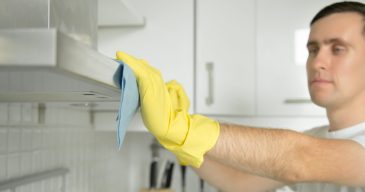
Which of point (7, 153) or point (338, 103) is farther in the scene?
point (338, 103)

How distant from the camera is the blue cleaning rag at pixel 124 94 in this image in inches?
19.3

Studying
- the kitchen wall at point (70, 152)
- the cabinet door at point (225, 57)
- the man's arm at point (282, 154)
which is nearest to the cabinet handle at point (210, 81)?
the cabinet door at point (225, 57)

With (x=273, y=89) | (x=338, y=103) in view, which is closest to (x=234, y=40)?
(x=273, y=89)

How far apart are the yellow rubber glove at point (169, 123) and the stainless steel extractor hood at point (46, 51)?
10 centimetres

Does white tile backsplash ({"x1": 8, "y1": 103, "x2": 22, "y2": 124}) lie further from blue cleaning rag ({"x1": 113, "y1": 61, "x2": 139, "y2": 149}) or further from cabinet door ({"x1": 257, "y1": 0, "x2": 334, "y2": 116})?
cabinet door ({"x1": 257, "y1": 0, "x2": 334, "y2": 116})

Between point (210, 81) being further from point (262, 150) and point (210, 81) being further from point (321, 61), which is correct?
point (262, 150)

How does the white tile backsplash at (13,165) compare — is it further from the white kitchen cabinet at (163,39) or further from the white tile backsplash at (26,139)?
the white kitchen cabinet at (163,39)

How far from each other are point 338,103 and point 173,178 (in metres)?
0.98

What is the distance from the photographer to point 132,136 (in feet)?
5.93

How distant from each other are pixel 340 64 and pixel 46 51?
86 cm

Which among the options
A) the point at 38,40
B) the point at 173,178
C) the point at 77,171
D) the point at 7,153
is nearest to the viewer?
the point at 38,40

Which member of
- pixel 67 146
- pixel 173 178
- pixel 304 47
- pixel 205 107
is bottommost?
pixel 173 178

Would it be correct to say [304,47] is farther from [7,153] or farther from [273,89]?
[7,153]

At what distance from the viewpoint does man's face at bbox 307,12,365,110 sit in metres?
0.99
